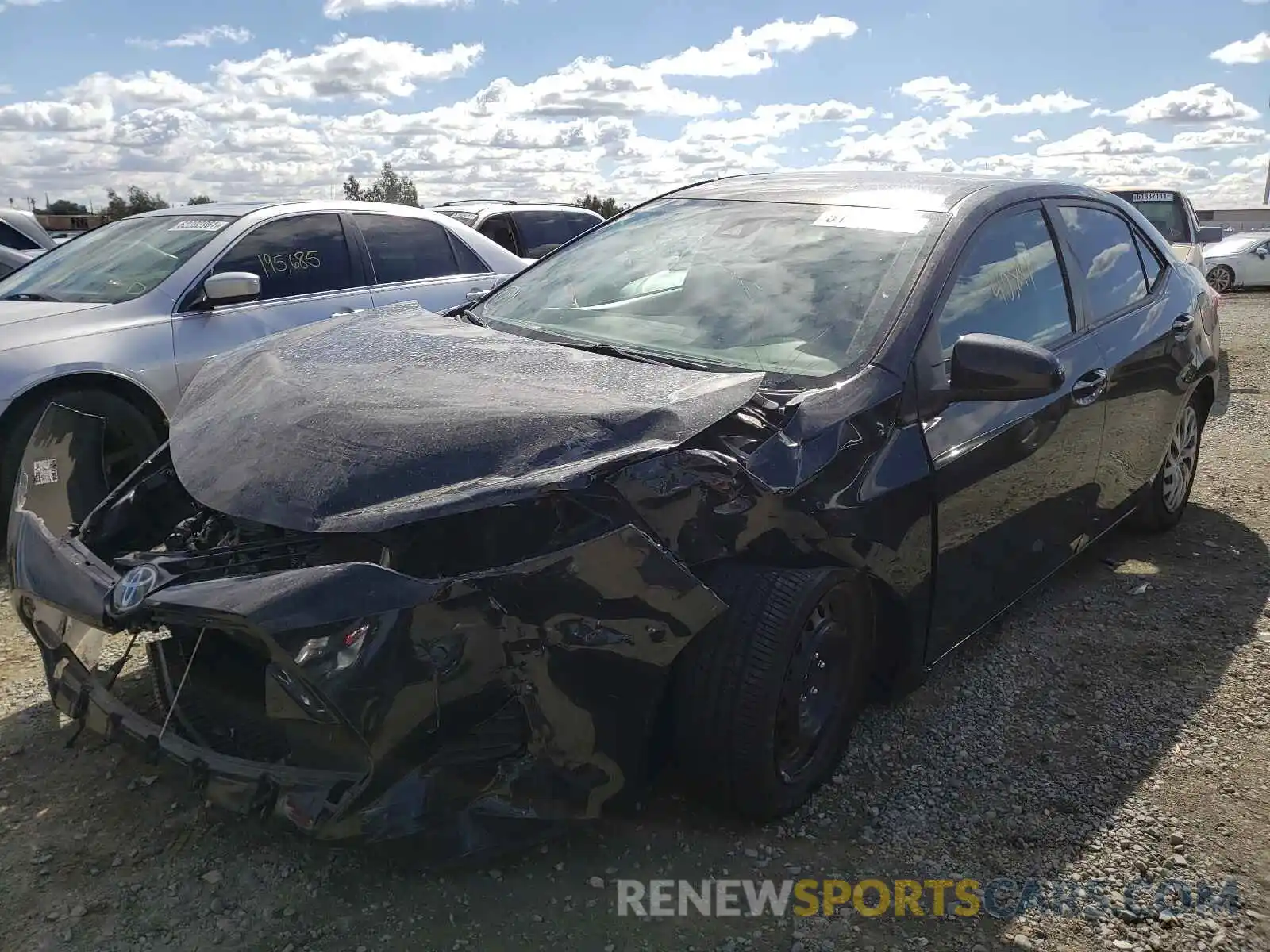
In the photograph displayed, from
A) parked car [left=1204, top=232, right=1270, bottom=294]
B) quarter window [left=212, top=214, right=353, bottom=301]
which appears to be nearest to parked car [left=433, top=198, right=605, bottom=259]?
quarter window [left=212, top=214, right=353, bottom=301]

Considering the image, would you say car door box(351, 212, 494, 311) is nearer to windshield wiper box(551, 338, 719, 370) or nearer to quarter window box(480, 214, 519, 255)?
windshield wiper box(551, 338, 719, 370)

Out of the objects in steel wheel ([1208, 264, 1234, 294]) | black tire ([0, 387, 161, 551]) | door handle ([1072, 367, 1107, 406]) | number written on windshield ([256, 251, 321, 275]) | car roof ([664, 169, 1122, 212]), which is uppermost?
car roof ([664, 169, 1122, 212])

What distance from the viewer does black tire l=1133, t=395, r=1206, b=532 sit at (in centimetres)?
466

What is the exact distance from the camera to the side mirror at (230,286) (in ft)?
16.1

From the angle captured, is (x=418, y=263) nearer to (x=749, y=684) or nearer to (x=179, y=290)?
(x=179, y=290)

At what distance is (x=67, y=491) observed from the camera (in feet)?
9.20

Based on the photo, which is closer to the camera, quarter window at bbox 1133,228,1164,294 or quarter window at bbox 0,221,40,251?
quarter window at bbox 1133,228,1164,294

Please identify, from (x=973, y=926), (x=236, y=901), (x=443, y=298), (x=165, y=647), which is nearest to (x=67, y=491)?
(x=165, y=647)

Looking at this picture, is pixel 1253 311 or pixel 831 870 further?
pixel 1253 311

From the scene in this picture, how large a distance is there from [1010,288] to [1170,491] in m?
2.17

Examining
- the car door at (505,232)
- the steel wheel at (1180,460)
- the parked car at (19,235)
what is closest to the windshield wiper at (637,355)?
the steel wheel at (1180,460)

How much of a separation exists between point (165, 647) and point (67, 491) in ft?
2.40

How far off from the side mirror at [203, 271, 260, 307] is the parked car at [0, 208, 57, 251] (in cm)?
760

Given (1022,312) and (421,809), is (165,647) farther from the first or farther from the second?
(1022,312)
